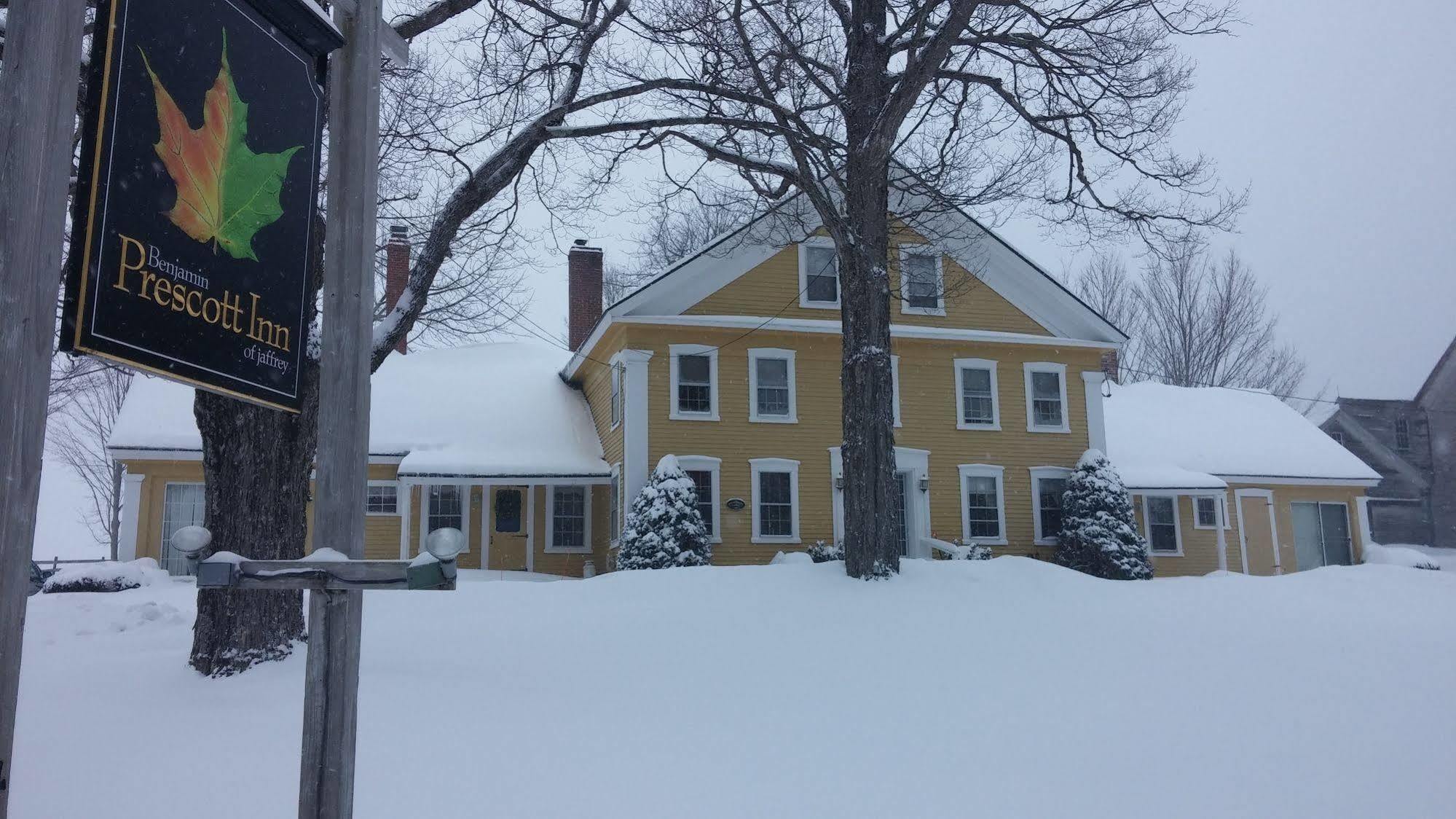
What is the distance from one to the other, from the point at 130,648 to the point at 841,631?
19.4 ft

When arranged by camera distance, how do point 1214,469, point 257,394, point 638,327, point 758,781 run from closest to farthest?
1. point 257,394
2. point 758,781
3. point 638,327
4. point 1214,469

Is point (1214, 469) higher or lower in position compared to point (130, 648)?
higher

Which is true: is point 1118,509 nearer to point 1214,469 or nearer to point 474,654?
point 1214,469

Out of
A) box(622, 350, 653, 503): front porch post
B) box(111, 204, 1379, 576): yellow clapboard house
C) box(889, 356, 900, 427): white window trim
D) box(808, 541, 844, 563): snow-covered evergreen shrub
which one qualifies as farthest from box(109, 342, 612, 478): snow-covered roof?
box(889, 356, 900, 427): white window trim

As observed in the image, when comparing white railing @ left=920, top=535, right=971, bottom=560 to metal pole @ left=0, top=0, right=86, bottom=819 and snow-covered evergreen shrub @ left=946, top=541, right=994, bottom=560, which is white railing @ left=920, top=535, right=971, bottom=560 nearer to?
Answer: snow-covered evergreen shrub @ left=946, top=541, right=994, bottom=560

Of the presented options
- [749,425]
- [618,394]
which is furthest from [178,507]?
[749,425]

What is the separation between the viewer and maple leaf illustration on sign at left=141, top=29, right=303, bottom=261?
133 inches

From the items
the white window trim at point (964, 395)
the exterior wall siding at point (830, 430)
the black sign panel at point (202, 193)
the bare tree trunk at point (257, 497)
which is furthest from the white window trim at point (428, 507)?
the black sign panel at point (202, 193)

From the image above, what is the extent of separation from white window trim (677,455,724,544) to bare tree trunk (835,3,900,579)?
636 cm

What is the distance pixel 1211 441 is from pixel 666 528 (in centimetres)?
1481

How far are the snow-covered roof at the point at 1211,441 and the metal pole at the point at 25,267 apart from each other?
71.2 feet

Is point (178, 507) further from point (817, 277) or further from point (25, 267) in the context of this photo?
point (25, 267)

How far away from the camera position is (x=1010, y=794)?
19.7 ft

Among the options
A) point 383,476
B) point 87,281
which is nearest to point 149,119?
point 87,281
